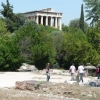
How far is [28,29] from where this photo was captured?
162ft

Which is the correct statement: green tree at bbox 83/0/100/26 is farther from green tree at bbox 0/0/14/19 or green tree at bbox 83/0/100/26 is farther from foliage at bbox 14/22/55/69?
green tree at bbox 0/0/14/19

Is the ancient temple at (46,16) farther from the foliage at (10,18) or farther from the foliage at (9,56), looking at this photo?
the foliage at (9,56)

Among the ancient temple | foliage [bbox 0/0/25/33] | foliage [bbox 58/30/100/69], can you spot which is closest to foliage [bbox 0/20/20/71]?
foliage [bbox 58/30/100/69]

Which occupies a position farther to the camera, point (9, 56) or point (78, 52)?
point (78, 52)

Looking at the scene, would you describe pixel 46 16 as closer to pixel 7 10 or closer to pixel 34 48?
pixel 7 10

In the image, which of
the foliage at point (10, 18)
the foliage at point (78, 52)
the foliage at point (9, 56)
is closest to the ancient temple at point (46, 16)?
the foliage at point (10, 18)

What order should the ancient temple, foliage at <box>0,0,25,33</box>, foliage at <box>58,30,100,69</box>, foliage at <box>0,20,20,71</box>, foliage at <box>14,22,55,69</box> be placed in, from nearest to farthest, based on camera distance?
foliage at <box>0,20,20,71</box>, foliage at <box>58,30,100,69</box>, foliage at <box>14,22,55,69</box>, foliage at <box>0,0,25,33</box>, the ancient temple

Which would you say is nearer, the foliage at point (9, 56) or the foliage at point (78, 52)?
the foliage at point (9, 56)

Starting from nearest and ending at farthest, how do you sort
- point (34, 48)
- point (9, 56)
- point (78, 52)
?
point (9, 56) → point (34, 48) → point (78, 52)

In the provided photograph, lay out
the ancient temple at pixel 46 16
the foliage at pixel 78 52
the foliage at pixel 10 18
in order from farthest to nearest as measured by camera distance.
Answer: the ancient temple at pixel 46 16 → the foliage at pixel 10 18 → the foliage at pixel 78 52

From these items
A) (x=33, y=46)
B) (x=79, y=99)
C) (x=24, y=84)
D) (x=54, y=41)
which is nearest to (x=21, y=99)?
(x=79, y=99)

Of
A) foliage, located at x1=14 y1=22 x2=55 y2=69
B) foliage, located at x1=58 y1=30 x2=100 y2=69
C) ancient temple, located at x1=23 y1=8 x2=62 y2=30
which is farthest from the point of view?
ancient temple, located at x1=23 y1=8 x2=62 y2=30

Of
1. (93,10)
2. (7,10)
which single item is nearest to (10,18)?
(7,10)

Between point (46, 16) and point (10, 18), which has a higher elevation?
point (46, 16)
